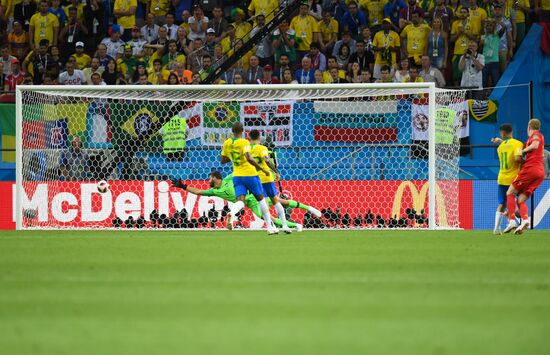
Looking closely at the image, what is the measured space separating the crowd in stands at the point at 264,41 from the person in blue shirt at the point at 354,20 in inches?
0.9

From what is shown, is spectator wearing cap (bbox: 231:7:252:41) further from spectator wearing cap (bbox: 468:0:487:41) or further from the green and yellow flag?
the green and yellow flag

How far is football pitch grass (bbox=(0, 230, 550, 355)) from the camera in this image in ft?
16.6

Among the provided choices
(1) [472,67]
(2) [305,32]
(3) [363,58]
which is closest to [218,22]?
(2) [305,32]

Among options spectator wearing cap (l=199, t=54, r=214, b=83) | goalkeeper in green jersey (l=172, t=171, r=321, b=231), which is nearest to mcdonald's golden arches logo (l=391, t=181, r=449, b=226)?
goalkeeper in green jersey (l=172, t=171, r=321, b=231)

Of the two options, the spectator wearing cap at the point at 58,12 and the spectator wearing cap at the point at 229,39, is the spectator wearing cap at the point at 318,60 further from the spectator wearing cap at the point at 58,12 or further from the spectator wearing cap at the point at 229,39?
the spectator wearing cap at the point at 58,12

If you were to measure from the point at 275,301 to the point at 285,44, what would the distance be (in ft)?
56.8

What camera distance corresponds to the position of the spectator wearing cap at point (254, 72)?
22891 millimetres

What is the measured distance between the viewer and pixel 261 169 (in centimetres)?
1667

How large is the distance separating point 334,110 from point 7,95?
740 cm

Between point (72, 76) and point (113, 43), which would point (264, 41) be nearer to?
point (113, 43)

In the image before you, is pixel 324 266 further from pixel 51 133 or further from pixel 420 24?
pixel 420 24

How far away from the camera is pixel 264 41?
24.0m

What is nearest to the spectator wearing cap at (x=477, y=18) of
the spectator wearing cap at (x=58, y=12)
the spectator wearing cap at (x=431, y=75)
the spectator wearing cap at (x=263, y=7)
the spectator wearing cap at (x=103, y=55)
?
the spectator wearing cap at (x=431, y=75)

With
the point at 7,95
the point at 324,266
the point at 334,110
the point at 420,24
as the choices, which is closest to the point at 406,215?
the point at 334,110
